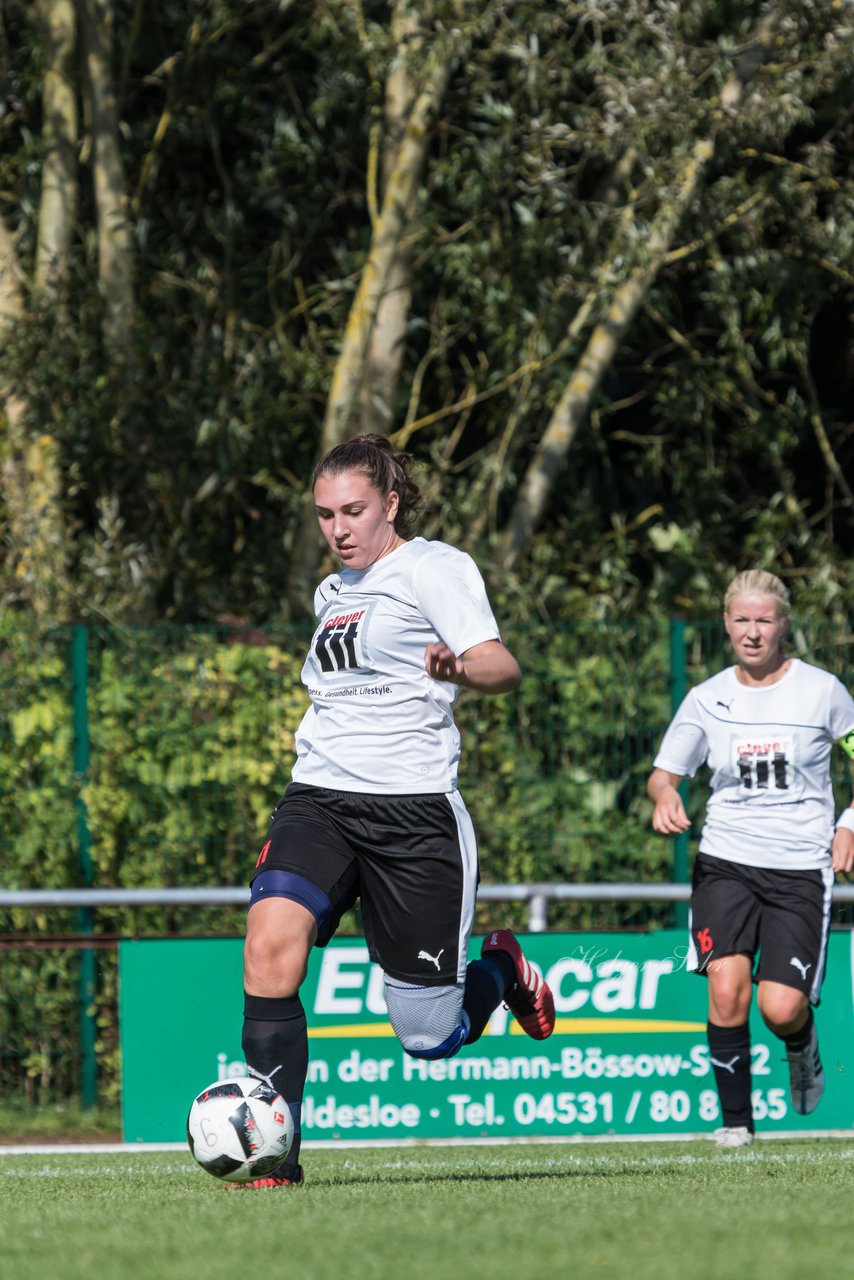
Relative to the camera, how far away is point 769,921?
6.82 meters

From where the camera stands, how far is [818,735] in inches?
269

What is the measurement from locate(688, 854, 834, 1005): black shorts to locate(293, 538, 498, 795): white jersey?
207cm

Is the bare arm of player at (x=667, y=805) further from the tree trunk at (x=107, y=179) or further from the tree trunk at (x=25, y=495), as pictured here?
the tree trunk at (x=107, y=179)

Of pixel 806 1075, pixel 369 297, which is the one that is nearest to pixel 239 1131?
pixel 806 1075

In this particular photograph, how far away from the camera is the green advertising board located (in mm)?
8023

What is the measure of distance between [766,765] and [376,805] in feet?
7.50

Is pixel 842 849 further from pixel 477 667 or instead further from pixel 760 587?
pixel 477 667

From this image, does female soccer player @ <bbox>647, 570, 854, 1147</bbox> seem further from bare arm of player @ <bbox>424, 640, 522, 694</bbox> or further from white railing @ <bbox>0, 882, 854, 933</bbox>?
bare arm of player @ <bbox>424, 640, 522, 694</bbox>

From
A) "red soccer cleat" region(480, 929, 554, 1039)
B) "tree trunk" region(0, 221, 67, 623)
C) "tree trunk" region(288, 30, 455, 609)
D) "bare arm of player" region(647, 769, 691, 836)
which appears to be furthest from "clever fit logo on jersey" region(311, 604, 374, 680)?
"tree trunk" region(288, 30, 455, 609)

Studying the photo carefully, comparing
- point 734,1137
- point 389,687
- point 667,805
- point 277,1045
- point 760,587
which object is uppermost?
point 760,587

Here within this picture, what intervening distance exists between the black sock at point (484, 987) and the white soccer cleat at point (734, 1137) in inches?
64.8

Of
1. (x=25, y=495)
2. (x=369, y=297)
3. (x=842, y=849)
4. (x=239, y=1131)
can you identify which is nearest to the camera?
(x=239, y=1131)

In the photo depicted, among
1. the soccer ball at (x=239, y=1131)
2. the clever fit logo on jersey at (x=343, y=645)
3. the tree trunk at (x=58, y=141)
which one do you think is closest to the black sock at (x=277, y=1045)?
the soccer ball at (x=239, y=1131)

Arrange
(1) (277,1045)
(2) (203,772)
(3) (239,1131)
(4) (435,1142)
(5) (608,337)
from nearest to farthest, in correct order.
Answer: (3) (239,1131) → (1) (277,1045) → (4) (435,1142) → (2) (203,772) → (5) (608,337)
